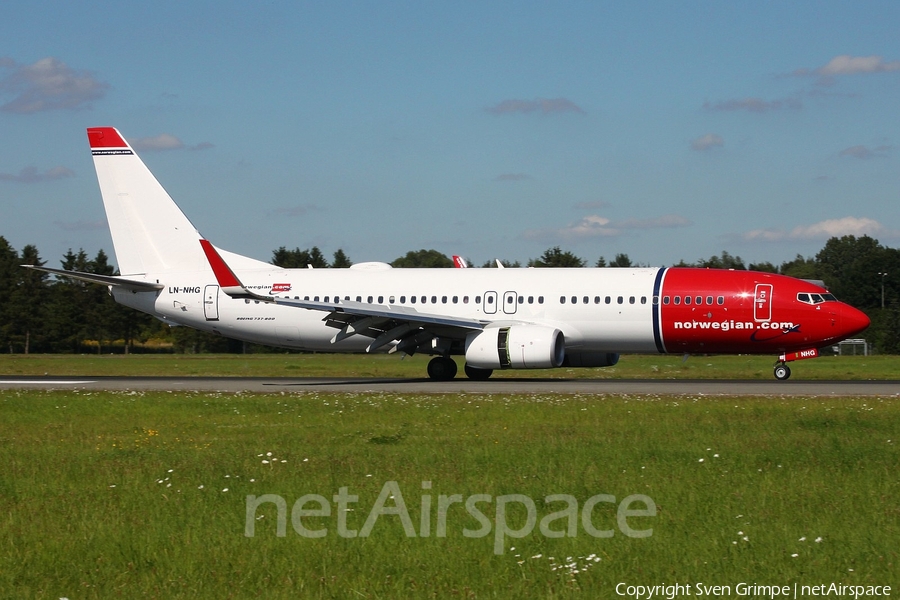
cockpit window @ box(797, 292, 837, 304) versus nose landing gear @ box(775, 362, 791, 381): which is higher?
cockpit window @ box(797, 292, 837, 304)

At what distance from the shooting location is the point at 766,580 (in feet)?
24.4

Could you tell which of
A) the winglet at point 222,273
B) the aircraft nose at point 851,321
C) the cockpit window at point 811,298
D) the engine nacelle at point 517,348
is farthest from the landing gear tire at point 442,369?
the aircraft nose at point 851,321

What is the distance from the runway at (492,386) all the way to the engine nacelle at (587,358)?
811mm

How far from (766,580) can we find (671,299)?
872 inches

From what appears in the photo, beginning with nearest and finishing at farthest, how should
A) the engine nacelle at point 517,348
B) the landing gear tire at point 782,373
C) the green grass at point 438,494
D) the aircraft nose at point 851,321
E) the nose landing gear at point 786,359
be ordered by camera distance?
the green grass at point 438,494 → the engine nacelle at point 517,348 → the aircraft nose at point 851,321 → the nose landing gear at point 786,359 → the landing gear tire at point 782,373

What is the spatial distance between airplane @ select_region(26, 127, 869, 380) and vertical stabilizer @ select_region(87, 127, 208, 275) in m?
0.03

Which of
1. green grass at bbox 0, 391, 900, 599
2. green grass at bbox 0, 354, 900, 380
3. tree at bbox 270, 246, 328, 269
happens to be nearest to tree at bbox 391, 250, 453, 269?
tree at bbox 270, 246, 328, 269

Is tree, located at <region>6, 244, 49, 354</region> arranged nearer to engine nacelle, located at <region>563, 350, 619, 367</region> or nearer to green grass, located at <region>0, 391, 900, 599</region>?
engine nacelle, located at <region>563, 350, 619, 367</region>

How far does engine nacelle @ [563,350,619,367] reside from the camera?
102 feet

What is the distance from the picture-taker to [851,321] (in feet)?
93.7

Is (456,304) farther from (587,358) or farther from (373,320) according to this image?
(587,358)

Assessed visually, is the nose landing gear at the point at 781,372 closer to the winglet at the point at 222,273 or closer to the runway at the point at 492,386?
the runway at the point at 492,386

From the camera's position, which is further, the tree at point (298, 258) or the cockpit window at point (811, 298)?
the tree at point (298, 258)

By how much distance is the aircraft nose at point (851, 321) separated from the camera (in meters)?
28.5
